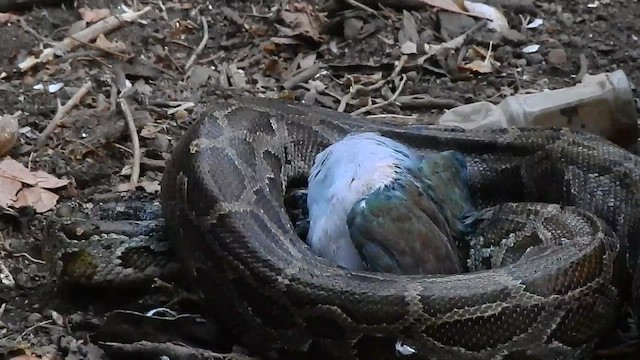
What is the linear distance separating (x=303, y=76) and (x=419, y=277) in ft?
9.79

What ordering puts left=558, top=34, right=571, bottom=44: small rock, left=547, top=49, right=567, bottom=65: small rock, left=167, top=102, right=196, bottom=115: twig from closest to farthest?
1. left=167, top=102, right=196, bottom=115: twig
2. left=547, top=49, right=567, bottom=65: small rock
3. left=558, top=34, right=571, bottom=44: small rock

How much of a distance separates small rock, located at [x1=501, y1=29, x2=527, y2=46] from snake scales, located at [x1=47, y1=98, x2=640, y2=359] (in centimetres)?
203

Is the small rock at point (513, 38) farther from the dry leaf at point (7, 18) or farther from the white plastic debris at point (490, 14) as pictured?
the dry leaf at point (7, 18)

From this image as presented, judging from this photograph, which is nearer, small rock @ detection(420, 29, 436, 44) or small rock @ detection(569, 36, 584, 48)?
small rock @ detection(569, 36, 584, 48)

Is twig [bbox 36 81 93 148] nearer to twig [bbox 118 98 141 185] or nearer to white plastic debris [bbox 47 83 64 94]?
white plastic debris [bbox 47 83 64 94]

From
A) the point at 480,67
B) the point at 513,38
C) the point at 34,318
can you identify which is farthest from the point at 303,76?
the point at 34,318

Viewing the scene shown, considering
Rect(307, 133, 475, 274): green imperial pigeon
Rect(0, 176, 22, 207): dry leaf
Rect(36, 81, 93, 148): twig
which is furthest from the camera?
Rect(36, 81, 93, 148): twig

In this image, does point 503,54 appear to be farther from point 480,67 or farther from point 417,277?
point 417,277

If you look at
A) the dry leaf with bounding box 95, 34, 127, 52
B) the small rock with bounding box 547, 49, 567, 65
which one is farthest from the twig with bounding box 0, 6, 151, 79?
the small rock with bounding box 547, 49, 567, 65

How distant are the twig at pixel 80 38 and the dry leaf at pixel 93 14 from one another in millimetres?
66

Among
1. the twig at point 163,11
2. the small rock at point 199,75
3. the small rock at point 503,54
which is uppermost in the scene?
the small rock at point 503,54

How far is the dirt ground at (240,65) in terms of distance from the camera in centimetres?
548

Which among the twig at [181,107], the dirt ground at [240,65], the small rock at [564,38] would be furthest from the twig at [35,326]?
the small rock at [564,38]

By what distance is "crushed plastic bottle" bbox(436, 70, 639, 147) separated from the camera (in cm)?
510
